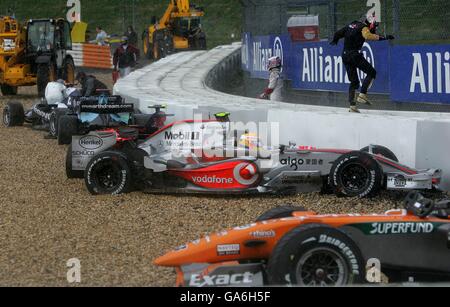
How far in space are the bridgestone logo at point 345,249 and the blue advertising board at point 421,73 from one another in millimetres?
7636

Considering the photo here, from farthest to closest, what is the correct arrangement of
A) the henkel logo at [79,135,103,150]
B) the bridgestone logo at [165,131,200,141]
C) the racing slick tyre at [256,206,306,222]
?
the henkel logo at [79,135,103,150]
the bridgestone logo at [165,131,200,141]
the racing slick tyre at [256,206,306,222]

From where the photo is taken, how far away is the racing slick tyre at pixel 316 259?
5.33 metres

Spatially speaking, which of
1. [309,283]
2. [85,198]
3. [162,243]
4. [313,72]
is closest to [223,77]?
[313,72]

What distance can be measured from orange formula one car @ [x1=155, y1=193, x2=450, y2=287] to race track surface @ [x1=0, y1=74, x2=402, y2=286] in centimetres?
56

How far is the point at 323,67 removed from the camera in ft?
52.2

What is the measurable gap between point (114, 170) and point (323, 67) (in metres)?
7.05

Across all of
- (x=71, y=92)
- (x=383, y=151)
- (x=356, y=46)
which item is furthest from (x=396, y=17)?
(x=71, y=92)

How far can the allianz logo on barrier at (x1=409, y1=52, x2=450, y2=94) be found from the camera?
1248 cm

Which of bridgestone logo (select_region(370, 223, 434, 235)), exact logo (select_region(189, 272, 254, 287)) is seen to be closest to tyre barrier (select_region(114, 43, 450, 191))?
bridgestone logo (select_region(370, 223, 434, 235))

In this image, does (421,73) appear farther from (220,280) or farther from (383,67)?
(220,280)

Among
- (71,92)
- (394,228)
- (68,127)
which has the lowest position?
(394,228)

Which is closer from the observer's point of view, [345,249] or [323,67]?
[345,249]

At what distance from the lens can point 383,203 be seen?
8898mm

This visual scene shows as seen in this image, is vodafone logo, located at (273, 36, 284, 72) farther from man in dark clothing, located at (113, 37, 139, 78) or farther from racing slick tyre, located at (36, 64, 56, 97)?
racing slick tyre, located at (36, 64, 56, 97)
